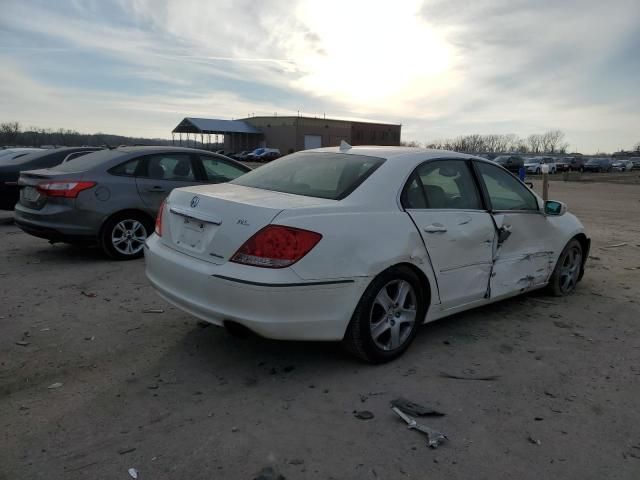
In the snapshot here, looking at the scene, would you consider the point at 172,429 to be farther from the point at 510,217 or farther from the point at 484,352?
the point at 510,217

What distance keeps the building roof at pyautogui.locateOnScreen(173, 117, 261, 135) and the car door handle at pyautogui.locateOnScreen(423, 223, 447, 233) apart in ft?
256

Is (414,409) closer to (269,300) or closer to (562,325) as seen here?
(269,300)

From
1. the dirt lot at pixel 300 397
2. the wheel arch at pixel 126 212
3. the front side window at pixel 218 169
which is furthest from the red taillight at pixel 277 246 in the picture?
the front side window at pixel 218 169

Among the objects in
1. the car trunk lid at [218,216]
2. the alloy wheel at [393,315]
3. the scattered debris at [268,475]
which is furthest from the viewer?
the alloy wheel at [393,315]

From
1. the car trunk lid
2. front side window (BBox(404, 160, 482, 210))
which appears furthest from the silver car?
front side window (BBox(404, 160, 482, 210))

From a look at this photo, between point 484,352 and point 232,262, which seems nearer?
point 232,262

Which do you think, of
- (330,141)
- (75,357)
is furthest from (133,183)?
(330,141)

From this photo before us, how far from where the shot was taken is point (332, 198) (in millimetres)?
3586

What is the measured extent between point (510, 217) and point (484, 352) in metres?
1.31

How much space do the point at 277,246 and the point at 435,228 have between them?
4.35ft

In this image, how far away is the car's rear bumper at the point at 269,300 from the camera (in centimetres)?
311

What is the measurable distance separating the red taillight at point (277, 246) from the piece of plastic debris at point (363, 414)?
945mm

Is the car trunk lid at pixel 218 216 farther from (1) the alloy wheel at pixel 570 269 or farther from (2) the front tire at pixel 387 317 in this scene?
(1) the alloy wheel at pixel 570 269

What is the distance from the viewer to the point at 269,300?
10.1ft
